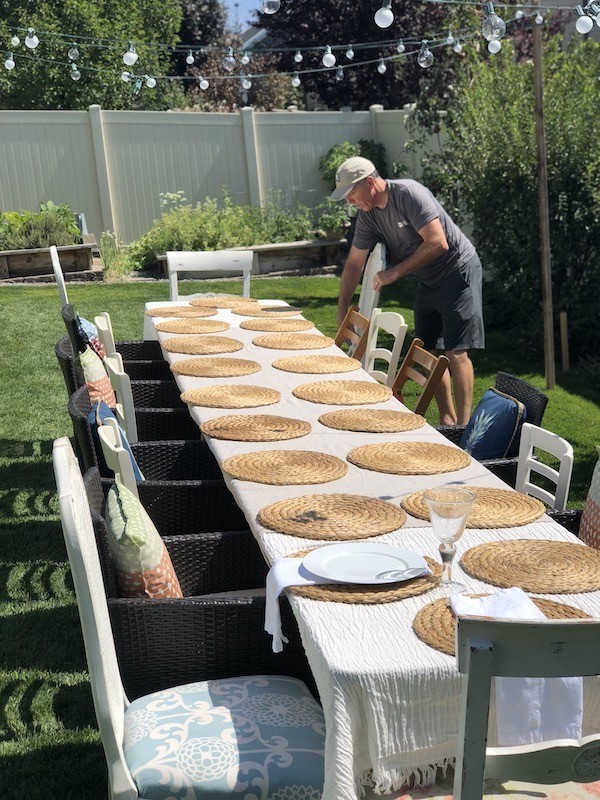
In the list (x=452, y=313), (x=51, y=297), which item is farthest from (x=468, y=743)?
(x=51, y=297)

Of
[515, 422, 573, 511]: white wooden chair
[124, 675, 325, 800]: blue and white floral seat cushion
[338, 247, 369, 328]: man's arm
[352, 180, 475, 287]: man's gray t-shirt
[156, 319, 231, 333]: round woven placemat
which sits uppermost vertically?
[352, 180, 475, 287]: man's gray t-shirt

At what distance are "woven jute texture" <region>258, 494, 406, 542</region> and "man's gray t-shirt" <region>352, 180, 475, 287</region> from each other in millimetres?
2759

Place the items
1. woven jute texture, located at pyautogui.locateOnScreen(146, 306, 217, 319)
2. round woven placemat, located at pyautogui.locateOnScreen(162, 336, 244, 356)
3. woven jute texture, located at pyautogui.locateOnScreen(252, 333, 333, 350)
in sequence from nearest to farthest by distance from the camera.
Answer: round woven placemat, located at pyautogui.locateOnScreen(162, 336, 244, 356), woven jute texture, located at pyautogui.locateOnScreen(252, 333, 333, 350), woven jute texture, located at pyautogui.locateOnScreen(146, 306, 217, 319)

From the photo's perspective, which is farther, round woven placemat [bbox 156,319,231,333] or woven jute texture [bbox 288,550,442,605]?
round woven placemat [bbox 156,319,231,333]

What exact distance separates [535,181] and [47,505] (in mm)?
4596

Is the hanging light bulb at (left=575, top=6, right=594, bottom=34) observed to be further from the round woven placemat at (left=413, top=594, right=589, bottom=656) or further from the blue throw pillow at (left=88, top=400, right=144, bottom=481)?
the round woven placemat at (left=413, top=594, right=589, bottom=656)

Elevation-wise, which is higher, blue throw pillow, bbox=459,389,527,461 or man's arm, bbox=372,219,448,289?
man's arm, bbox=372,219,448,289

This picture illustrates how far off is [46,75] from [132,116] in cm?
624

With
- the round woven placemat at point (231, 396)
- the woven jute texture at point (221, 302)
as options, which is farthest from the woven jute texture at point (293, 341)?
the woven jute texture at point (221, 302)

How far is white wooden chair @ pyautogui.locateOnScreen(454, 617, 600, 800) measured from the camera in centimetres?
130

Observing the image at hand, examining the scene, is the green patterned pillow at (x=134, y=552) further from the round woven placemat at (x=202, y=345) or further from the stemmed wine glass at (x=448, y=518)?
the round woven placemat at (x=202, y=345)

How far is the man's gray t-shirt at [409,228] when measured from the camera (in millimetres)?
5059

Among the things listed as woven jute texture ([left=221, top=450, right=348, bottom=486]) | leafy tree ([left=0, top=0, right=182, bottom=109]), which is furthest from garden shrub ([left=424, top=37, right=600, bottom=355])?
leafy tree ([left=0, top=0, right=182, bottom=109])

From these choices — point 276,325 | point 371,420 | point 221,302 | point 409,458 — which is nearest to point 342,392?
point 371,420
